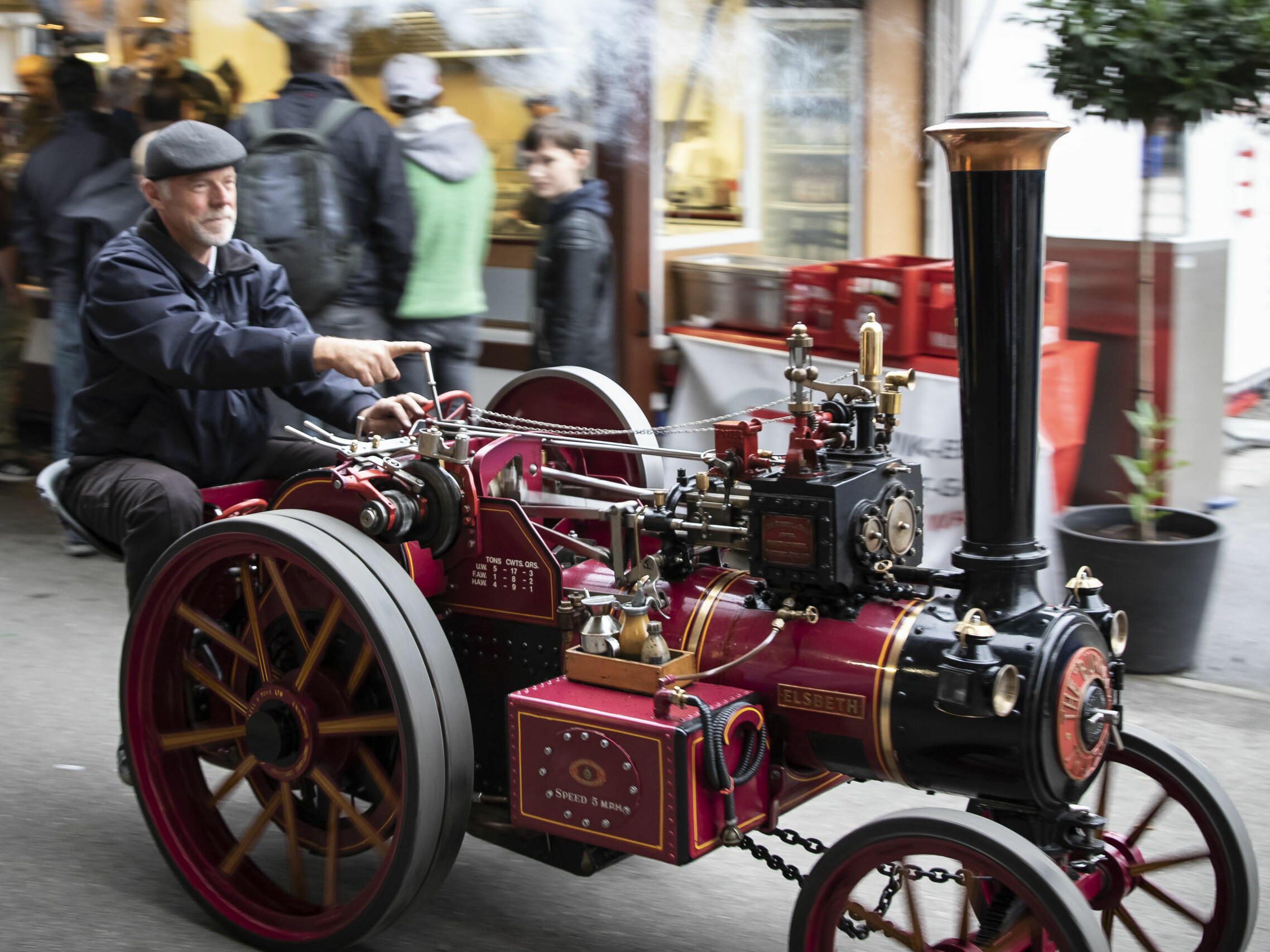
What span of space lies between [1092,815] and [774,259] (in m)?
4.22

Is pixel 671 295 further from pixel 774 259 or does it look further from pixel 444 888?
pixel 444 888

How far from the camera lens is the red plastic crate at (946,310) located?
187 inches

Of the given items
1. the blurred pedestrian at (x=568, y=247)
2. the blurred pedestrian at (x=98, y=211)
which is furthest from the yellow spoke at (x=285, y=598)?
the blurred pedestrian at (x=98, y=211)

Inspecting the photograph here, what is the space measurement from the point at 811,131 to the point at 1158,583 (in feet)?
10.4

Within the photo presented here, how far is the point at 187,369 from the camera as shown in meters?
3.08

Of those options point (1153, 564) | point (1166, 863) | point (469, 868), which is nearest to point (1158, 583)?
point (1153, 564)

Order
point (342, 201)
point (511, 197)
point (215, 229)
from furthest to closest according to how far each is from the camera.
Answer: point (511, 197)
point (342, 201)
point (215, 229)

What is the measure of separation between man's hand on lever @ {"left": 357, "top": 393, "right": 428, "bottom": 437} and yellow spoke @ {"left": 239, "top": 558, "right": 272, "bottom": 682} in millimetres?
517

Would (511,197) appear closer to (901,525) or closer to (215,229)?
(215,229)

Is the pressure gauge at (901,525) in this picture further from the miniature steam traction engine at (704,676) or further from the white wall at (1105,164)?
the white wall at (1105,164)

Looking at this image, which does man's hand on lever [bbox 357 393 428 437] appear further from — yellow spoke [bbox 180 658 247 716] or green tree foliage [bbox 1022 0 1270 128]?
green tree foliage [bbox 1022 0 1270 128]

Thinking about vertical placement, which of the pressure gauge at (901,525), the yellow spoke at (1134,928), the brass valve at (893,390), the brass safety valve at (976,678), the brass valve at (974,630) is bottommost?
the yellow spoke at (1134,928)

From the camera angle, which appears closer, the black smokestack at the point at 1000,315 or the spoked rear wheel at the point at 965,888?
the spoked rear wheel at the point at 965,888

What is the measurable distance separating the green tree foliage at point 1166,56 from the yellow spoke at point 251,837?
3156mm
